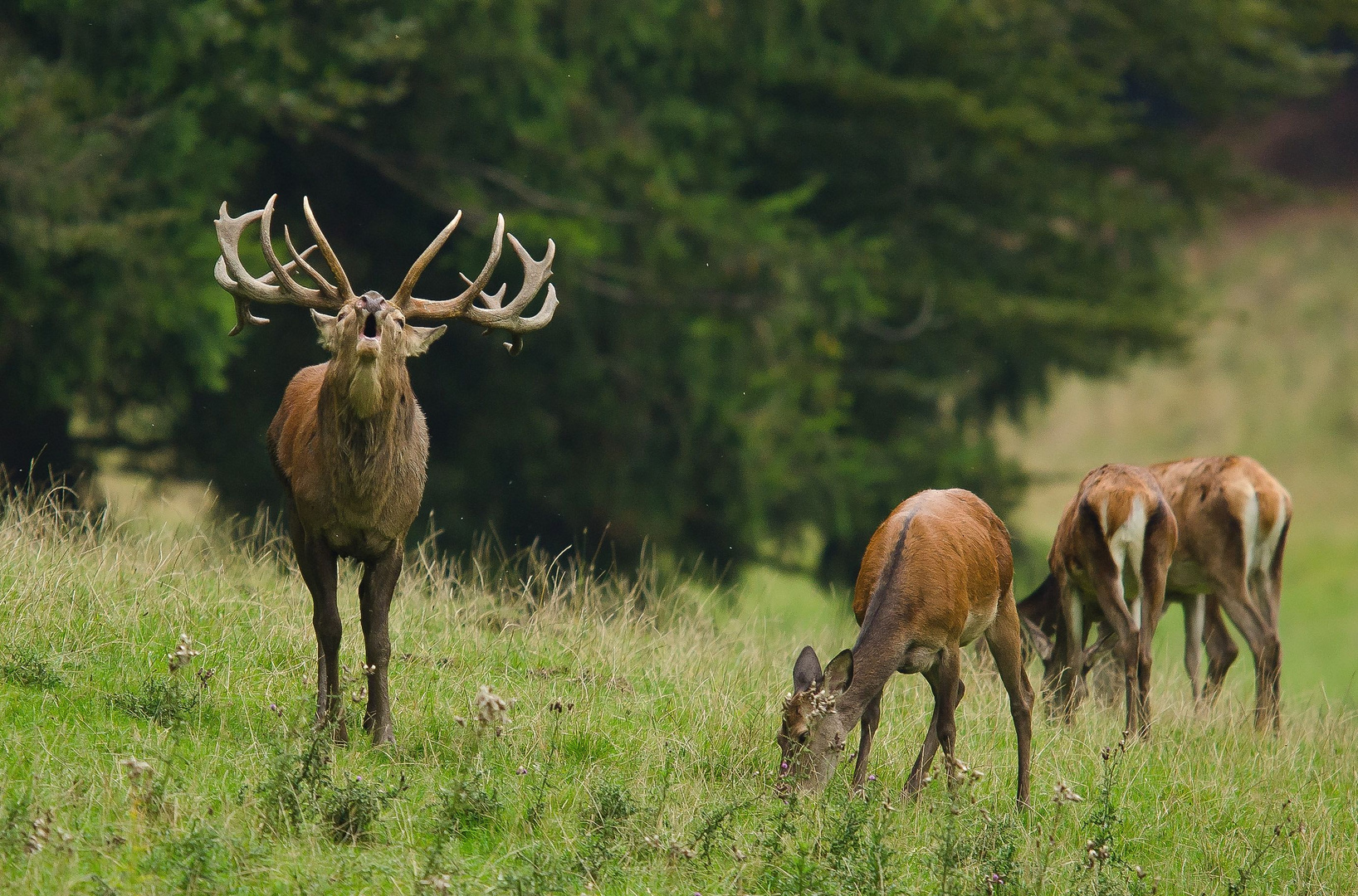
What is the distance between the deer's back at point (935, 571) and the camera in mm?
6293

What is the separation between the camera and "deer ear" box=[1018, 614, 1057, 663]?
8969mm

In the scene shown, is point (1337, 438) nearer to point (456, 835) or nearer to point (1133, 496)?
point (1133, 496)

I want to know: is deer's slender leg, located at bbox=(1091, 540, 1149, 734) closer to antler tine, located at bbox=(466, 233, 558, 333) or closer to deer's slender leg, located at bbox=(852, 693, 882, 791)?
deer's slender leg, located at bbox=(852, 693, 882, 791)

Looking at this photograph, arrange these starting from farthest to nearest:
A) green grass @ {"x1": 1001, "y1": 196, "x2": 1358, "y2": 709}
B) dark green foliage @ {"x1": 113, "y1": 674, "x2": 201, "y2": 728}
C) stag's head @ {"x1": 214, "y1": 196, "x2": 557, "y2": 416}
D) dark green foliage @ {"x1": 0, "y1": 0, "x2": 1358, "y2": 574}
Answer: green grass @ {"x1": 1001, "y1": 196, "x2": 1358, "y2": 709} < dark green foliage @ {"x1": 0, "y1": 0, "x2": 1358, "y2": 574} < dark green foliage @ {"x1": 113, "y1": 674, "x2": 201, "y2": 728} < stag's head @ {"x1": 214, "y1": 196, "x2": 557, "y2": 416}

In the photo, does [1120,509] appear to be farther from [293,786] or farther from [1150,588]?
[293,786]

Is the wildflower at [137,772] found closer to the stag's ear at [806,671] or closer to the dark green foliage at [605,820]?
the dark green foliage at [605,820]

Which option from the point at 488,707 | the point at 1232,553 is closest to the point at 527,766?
the point at 488,707

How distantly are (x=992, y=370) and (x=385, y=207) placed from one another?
7.29m

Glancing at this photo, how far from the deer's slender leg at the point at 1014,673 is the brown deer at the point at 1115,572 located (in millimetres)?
1603

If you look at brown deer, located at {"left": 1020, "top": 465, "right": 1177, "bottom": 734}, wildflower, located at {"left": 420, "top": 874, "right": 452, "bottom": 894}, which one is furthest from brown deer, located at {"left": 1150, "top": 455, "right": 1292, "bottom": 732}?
wildflower, located at {"left": 420, "top": 874, "right": 452, "bottom": 894}

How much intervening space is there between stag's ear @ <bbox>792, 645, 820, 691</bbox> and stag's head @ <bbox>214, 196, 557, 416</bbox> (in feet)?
6.15

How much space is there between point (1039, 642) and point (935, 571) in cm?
297

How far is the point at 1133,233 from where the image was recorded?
18531 millimetres

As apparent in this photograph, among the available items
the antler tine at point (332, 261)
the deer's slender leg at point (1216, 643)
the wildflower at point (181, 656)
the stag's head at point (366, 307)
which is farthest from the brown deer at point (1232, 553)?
the wildflower at point (181, 656)
